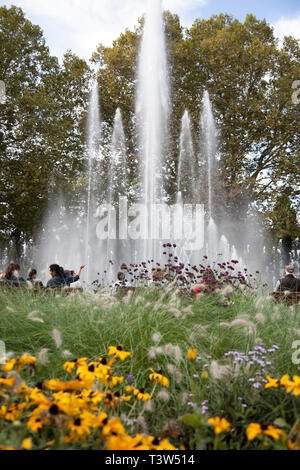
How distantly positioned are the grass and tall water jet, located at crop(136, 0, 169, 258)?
482 inches

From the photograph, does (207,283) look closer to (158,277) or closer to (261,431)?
(158,277)

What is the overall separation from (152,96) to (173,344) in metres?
14.9

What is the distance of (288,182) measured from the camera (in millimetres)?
19891

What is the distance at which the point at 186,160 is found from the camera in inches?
788

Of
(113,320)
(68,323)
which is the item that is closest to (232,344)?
(113,320)

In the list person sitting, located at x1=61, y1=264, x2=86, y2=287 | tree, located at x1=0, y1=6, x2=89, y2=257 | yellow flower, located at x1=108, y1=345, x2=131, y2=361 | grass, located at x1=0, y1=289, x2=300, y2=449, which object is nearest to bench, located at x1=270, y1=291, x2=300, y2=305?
grass, located at x1=0, y1=289, x2=300, y2=449

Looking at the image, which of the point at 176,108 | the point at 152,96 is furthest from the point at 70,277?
the point at 176,108

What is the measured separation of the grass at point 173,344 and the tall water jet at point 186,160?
15750 mm

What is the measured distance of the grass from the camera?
236 centimetres


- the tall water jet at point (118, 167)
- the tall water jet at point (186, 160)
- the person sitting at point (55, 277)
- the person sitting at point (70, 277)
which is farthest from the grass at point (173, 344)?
the tall water jet at point (118, 167)

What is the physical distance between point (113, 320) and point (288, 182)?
18098mm

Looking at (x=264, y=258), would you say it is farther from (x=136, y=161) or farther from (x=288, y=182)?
(x=136, y=161)

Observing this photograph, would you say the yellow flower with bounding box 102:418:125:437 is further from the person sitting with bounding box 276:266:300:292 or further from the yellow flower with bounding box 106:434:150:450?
the person sitting with bounding box 276:266:300:292
